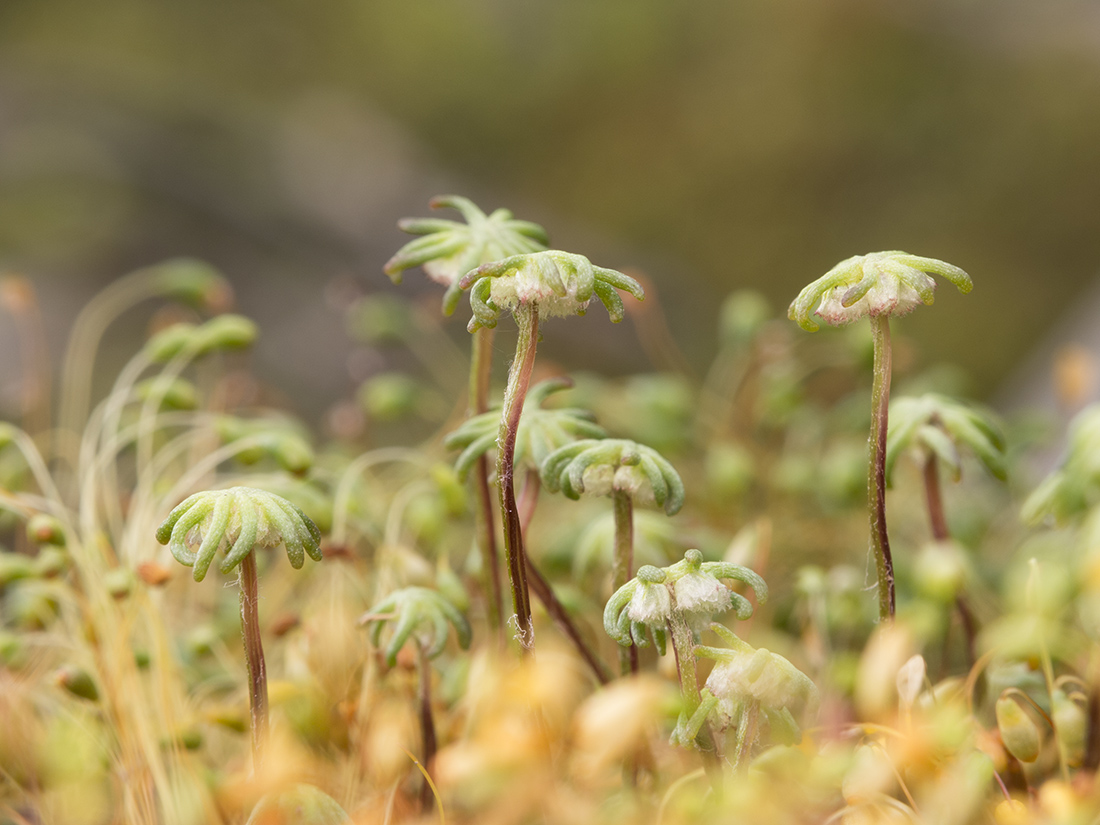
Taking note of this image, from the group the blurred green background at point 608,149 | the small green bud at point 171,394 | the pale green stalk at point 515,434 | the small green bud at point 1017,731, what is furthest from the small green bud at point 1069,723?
the blurred green background at point 608,149

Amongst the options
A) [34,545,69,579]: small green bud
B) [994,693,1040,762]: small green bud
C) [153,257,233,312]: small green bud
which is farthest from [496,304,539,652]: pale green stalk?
[153,257,233,312]: small green bud

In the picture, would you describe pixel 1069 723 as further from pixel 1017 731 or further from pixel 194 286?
pixel 194 286

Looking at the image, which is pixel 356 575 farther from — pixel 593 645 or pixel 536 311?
pixel 536 311

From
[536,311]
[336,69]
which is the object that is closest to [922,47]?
[336,69]

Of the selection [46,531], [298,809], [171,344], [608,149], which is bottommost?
[298,809]

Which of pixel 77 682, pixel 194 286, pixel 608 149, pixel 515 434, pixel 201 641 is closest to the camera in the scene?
pixel 515 434

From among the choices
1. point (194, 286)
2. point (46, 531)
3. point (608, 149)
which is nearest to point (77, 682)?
point (46, 531)

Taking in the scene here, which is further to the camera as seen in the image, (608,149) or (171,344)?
(608,149)
